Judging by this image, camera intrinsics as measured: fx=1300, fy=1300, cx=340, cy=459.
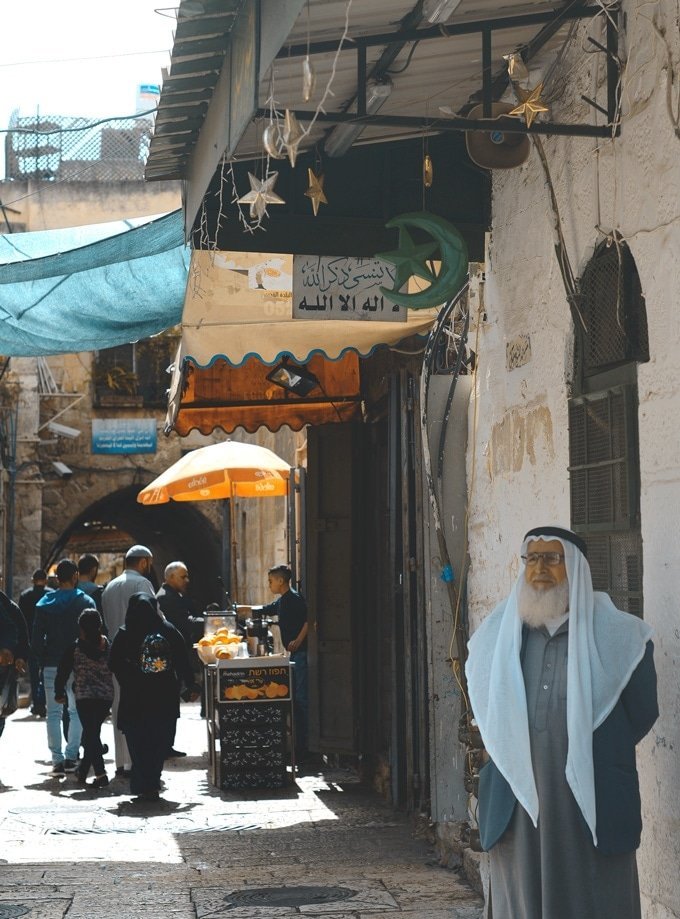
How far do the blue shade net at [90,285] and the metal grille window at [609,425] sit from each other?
3039mm

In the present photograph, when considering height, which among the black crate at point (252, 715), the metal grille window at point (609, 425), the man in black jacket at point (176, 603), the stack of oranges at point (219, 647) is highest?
the metal grille window at point (609, 425)

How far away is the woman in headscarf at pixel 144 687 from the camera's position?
8828mm

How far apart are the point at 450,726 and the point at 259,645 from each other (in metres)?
4.04


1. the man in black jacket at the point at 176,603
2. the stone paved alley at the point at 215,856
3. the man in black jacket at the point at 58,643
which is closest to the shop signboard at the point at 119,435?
the man in black jacket at the point at 176,603

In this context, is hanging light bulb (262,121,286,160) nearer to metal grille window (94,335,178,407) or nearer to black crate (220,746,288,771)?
black crate (220,746,288,771)

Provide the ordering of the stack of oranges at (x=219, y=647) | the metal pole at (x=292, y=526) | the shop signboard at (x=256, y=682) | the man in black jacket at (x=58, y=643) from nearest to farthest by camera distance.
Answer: the shop signboard at (x=256, y=682) < the stack of oranges at (x=219, y=647) < the man in black jacket at (x=58, y=643) < the metal pole at (x=292, y=526)

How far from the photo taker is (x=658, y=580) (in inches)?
156

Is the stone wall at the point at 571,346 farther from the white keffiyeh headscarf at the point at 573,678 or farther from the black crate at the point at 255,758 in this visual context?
the black crate at the point at 255,758

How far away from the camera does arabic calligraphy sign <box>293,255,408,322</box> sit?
22.1 ft

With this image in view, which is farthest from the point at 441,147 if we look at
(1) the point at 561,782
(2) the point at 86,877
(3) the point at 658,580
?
(2) the point at 86,877

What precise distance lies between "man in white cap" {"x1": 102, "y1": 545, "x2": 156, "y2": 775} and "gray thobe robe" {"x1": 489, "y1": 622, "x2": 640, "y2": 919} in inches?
252

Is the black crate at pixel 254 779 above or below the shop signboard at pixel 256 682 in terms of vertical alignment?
below

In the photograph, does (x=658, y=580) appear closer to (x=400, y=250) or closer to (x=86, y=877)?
(x=400, y=250)

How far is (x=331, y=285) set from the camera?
267 inches
